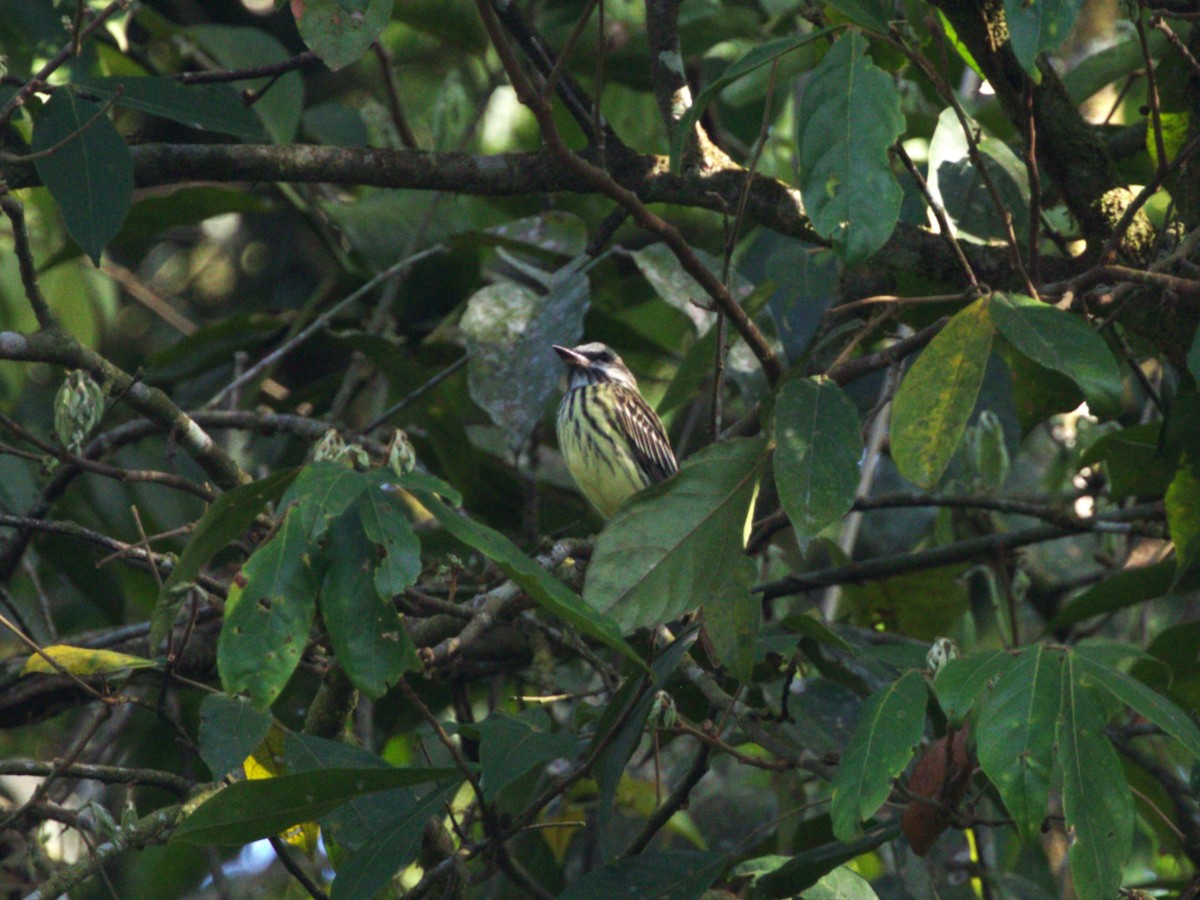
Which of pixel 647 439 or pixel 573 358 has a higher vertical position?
pixel 573 358

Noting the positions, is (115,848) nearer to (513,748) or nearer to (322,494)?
(513,748)

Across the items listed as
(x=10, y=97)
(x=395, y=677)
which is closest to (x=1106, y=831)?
(x=395, y=677)

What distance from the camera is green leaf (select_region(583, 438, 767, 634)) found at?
2.51 m

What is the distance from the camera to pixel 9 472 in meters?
4.34

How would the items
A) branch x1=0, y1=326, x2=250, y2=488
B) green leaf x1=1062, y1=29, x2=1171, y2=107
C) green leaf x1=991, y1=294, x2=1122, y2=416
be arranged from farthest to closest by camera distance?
green leaf x1=1062, y1=29, x2=1171, y2=107 → branch x1=0, y1=326, x2=250, y2=488 → green leaf x1=991, y1=294, x2=1122, y2=416

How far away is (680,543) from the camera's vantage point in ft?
8.48

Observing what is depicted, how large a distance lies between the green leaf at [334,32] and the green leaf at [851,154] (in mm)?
829

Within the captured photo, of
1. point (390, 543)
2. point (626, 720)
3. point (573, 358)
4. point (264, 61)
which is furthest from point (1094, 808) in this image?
point (264, 61)

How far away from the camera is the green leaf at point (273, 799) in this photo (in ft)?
7.60

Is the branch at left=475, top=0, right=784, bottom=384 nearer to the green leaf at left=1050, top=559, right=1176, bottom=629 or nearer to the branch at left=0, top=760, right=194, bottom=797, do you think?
the green leaf at left=1050, top=559, right=1176, bottom=629

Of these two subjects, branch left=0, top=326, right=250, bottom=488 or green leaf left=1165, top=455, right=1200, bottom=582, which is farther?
green leaf left=1165, top=455, right=1200, bottom=582

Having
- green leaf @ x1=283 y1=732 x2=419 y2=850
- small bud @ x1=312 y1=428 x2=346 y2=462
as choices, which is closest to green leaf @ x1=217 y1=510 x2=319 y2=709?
small bud @ x1=312 y1=428 x2=346 y2=462

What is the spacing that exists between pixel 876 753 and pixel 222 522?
115 cm

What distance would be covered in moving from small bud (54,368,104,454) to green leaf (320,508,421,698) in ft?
3.63
